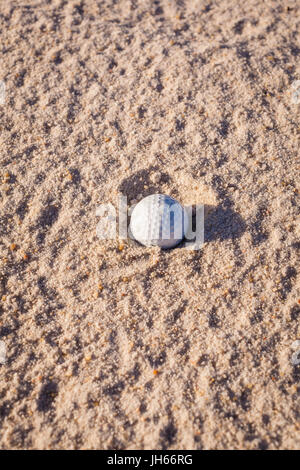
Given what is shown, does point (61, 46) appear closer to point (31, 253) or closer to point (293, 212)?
point (31, 253)

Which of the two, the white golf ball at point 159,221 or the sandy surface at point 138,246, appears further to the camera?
the white golf ball at point 159,221

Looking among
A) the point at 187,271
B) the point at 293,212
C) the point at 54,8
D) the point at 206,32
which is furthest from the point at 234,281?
the point at 54,8

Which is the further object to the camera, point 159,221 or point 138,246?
point 138,246

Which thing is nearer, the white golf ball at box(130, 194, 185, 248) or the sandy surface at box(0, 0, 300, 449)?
the sandy surface at box(0, 0, 300, 449)
